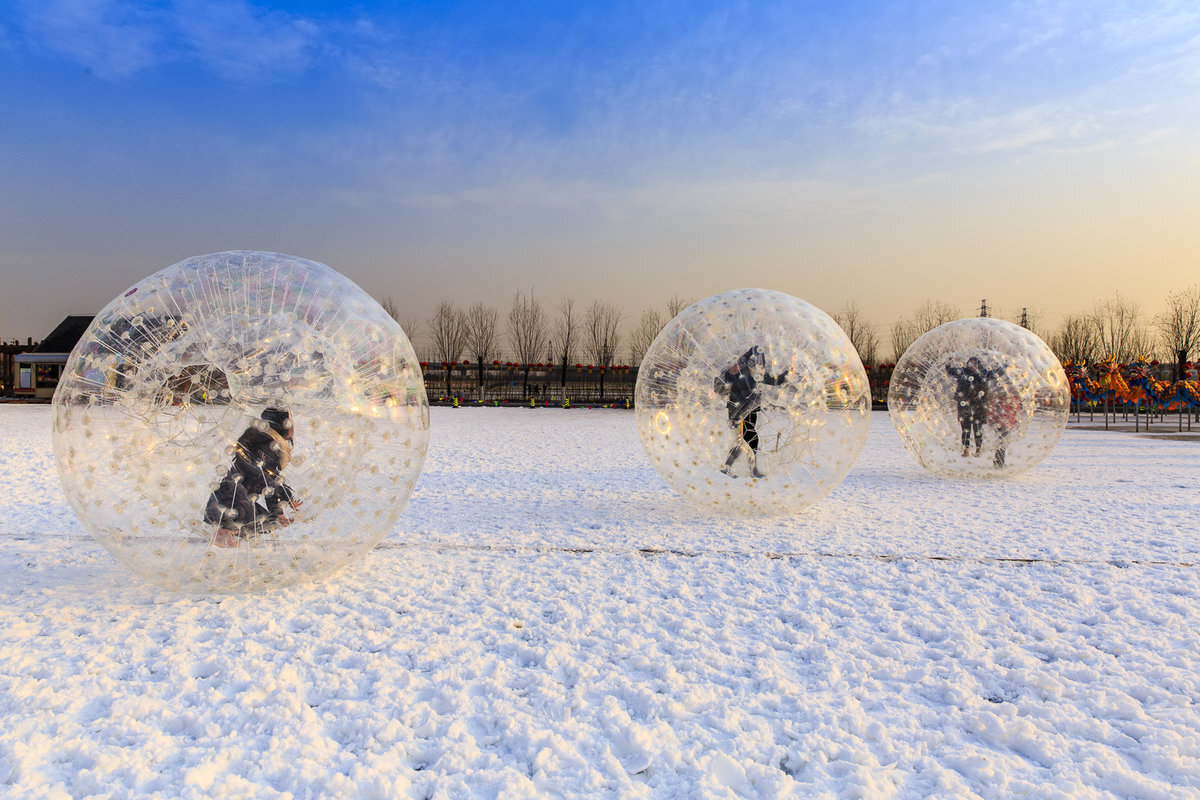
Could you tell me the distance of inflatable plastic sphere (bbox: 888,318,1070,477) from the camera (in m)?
9.66

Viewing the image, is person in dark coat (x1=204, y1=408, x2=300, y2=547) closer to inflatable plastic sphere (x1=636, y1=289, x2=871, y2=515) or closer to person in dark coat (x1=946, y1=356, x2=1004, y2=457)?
inflatable plastic sphere (x1=636, y1=289, x2=871, y2=515)

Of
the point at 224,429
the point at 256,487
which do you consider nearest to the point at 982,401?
the point at 256,487

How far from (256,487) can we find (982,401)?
8.86m

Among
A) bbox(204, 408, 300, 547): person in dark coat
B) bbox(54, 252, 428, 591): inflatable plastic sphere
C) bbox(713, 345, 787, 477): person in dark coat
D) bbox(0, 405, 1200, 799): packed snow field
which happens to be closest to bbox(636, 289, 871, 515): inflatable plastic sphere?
bbox(713, 345, 787, 477): person in dark coat

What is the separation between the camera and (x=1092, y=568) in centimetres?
552

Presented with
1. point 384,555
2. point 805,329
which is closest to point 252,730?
point 384,555

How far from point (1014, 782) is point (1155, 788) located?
49 centimetres

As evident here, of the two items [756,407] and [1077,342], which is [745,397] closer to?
[756,407]

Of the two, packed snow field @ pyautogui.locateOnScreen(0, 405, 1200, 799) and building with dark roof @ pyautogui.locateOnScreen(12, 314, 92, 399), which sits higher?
building with dark roof @ pyautogui.locateOnScreen(12, 314, 92, 399)

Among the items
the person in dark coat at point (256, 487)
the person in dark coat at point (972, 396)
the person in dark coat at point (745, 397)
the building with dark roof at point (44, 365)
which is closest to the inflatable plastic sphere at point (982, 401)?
the person in dark coat at point (972, 396)

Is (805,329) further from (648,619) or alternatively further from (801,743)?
(801,743)

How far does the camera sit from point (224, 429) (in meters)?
4.32

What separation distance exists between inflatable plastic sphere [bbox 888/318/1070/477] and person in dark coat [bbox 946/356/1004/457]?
0.04 ft

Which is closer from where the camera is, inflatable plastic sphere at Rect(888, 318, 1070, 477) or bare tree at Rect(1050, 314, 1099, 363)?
inflatable plastic sphere at Rect(888, 318, 1070, 477)
